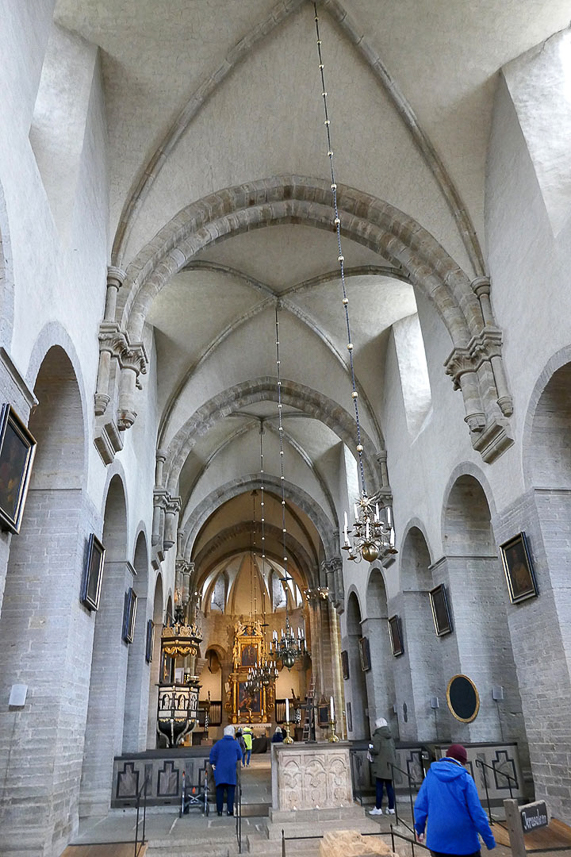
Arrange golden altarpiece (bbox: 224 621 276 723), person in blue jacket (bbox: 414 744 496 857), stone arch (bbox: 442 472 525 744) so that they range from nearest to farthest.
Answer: person in blue jacket (bbox: 414 744 496 857), stone arch (bbox: 442 472 525 744), golden altarpiece (bbox: 224 621 276 723)

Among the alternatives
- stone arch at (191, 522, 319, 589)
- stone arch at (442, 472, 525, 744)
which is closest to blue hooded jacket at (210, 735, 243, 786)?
stone arch at (442, 472, 525, 744)

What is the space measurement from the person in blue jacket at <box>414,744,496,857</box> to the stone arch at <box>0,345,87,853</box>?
4320 mm

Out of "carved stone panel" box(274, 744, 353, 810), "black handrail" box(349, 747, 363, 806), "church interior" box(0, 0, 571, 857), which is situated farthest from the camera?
"black handrail" box(349, 747, 363, 806)

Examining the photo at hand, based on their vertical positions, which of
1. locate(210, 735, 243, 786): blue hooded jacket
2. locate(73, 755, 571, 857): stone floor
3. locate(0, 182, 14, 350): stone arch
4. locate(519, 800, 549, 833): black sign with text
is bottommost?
locate(73, 755, 571, 857): stone floor

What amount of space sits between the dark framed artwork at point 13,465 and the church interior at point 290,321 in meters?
0.04

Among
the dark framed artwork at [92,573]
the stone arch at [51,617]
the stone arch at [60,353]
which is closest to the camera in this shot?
the stone arch at [60,353]

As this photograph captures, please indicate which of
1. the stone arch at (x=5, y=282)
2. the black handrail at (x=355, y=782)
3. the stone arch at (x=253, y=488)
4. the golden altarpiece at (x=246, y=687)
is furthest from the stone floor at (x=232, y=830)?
the golden altarpiece at (x=246, y=687)

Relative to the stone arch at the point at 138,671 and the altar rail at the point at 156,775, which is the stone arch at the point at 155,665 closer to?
the stone arch at the point at 138,671

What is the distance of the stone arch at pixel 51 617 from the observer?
22.7 feet

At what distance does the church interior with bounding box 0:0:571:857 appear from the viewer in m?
7.45

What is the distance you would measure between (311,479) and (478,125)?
48.1 ft

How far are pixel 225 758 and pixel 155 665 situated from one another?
8.39 meters

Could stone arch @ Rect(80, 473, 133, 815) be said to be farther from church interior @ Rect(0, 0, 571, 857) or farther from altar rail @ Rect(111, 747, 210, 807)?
altar rail @ Rect(111, 747, 210, 807)

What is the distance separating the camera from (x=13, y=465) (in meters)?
5.94
